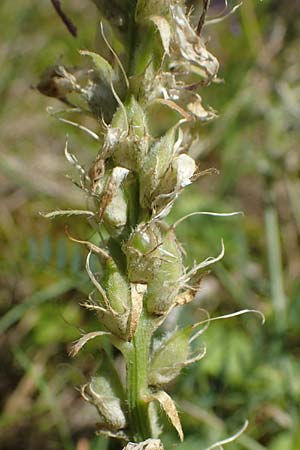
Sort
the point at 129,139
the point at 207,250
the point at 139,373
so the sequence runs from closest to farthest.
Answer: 1. the point at 129,139
2. the point at 139,373
3. the point at 207,250

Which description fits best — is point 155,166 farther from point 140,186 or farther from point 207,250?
point 207,250

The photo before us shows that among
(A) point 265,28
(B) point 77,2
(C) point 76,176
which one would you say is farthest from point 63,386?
(B) point 77,2

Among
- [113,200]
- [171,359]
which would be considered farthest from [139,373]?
[113,200]

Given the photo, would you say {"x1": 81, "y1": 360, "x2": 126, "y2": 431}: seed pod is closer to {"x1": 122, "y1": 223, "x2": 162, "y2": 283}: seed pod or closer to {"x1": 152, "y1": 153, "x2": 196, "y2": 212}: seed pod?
{"x1": 122, "y1": 223, "x2": 162, "y2": 283}: seed pod

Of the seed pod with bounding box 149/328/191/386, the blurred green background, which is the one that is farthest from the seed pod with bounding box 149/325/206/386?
the blurred green background

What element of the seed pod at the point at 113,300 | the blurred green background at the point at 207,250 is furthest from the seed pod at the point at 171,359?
the blurred green background at the point at 207,250
